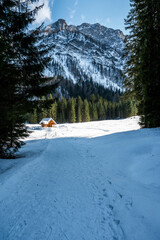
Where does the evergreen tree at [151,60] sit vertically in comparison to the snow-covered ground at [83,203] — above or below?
above

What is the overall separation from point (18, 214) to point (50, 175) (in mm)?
2018

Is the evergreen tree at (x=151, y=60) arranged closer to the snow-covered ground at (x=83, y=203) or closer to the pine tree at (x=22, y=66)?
the snow-covered ground at (x=83, y=203)

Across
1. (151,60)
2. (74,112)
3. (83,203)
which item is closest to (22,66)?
(83,203)

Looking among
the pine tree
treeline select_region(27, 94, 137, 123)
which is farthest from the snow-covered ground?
treeline select_region(27, 94, 137, 123)

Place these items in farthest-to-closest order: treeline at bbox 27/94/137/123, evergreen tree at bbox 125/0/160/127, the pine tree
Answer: treeline at bbox 27/94/137/123 → evergreen tree at bbox 125/0/160/127 → the pine tree

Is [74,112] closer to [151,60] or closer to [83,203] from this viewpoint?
[151,60]

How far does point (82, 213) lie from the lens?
8.26 ft

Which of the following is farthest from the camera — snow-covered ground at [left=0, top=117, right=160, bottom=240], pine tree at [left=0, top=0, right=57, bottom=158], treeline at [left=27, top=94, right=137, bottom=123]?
treeline at [left=27, top=94, right=137, bottom=123]

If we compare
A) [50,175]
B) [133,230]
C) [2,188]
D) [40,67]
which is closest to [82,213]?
[133,230]

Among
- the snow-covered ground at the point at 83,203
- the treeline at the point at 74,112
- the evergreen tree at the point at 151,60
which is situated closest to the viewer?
the snow-covered ground at the point at 83,203

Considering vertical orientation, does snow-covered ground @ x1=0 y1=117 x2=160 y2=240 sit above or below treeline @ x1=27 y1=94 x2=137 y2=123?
below

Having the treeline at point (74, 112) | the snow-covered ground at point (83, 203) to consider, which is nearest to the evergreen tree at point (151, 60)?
the snow-covered ground at point (83, 203)

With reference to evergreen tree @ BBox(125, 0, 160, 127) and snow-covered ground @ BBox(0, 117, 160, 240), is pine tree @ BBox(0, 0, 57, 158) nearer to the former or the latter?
snow-covered ground @ BBox(0, 117, 160, 240)

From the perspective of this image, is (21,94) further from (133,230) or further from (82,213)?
(133,230)
